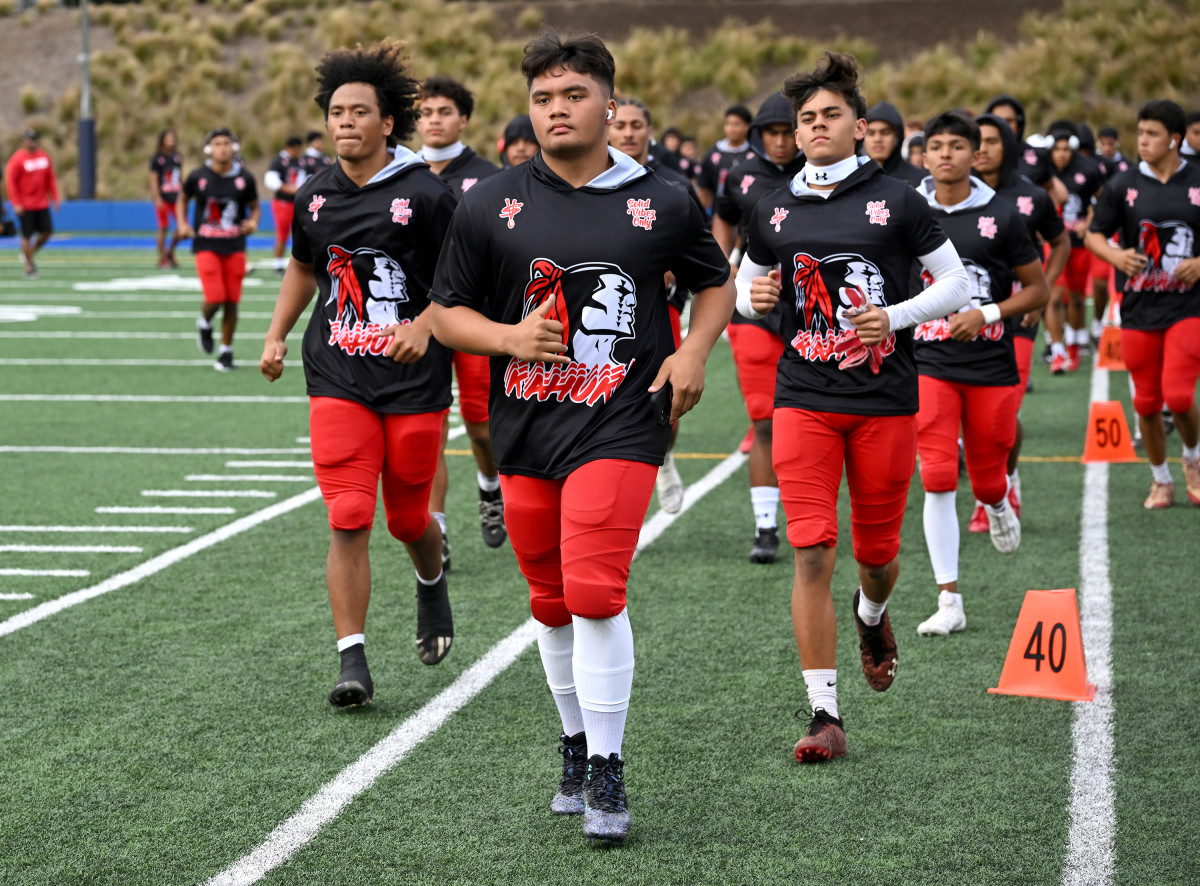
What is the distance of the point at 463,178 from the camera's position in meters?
8.01

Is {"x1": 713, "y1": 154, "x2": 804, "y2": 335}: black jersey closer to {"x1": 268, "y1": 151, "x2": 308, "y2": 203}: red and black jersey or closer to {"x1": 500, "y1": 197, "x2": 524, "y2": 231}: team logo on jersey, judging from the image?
{"x1": 500, "y1": 197, "x2": 524, "y2": 231}: team logo on jersey

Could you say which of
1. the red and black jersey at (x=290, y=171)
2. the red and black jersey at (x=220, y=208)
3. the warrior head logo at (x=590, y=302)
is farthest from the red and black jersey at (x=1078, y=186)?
the red and black jersey at (x=290, y=171)

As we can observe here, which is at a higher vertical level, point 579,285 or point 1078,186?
point 1078,186

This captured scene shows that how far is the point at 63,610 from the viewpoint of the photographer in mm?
6711

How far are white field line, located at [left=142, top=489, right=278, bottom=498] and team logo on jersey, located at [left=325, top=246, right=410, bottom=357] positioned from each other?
418 cm

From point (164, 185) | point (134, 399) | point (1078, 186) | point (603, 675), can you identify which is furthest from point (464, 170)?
point (164, 185)

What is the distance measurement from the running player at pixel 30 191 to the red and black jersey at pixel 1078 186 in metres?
17.7

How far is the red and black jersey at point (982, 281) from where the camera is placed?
6.64m

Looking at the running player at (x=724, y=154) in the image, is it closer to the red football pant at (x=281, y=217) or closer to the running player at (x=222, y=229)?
the running player at (x=222, y=229)

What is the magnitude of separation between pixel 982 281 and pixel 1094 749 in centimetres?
256

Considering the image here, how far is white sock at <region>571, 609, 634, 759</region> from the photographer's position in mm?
4195

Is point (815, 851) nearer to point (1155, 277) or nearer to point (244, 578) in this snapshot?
point (244, 578)

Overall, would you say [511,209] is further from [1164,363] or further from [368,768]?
[1164,363]

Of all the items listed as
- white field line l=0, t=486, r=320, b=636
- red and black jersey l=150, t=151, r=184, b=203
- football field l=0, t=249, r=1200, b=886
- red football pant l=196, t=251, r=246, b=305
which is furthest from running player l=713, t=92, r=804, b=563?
red and black jersey l=150, t=151, r=184, b=203
